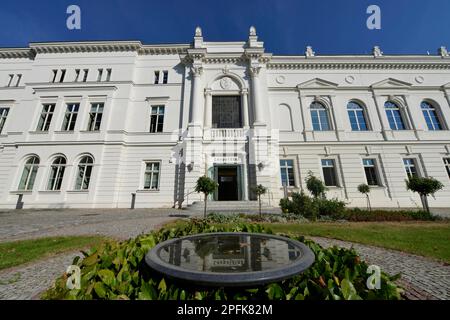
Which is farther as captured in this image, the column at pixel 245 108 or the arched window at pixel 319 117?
the arched window at pixel 319 117

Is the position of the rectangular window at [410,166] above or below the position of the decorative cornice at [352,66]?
below

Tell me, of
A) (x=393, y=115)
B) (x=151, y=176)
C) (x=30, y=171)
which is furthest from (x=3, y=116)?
(x=393, y=115)

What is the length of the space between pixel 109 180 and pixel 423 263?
57.6ft

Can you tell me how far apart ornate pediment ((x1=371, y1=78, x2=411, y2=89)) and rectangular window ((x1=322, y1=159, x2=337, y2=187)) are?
934 cm

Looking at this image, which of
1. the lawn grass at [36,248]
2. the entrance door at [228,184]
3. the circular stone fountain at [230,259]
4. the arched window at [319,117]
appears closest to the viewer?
the circular stone fountain at [230,259]

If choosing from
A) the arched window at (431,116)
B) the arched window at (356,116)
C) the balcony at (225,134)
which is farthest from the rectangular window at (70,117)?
the arched window at (431,116)

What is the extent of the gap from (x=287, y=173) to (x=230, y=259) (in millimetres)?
14837

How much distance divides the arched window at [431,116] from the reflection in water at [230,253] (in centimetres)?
2412

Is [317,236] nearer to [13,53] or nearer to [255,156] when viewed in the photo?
[255,156]

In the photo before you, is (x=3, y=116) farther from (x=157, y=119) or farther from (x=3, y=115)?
(x=157, y=119)

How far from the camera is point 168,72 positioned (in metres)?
18.8

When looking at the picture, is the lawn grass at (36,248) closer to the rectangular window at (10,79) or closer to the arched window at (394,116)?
the rectangular window at (10,79)

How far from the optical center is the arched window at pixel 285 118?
58.2 ft
